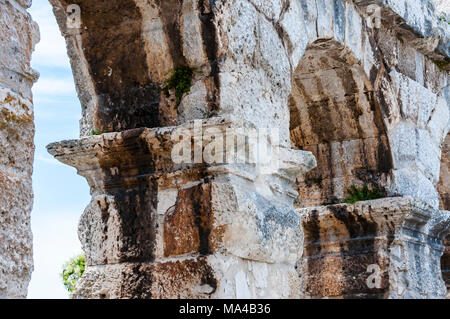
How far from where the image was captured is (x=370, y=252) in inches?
222

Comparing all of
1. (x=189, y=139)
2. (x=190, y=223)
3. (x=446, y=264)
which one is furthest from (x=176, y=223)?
(x=446, y=264)

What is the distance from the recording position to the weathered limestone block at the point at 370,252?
5.53 metres

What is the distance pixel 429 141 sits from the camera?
635 centimetres

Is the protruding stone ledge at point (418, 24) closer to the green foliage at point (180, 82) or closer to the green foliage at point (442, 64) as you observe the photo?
the green foliage at point (442, 64)

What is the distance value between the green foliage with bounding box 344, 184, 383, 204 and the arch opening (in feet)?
0.13

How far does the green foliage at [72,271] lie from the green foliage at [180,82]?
13.6 m

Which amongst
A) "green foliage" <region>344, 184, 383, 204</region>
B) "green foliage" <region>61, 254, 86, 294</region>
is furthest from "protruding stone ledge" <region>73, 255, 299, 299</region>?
"green foliage" <region>61, 254, 86, 294</region>

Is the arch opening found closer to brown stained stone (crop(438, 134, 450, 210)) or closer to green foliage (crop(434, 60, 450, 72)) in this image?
green foliage (crop(434, 60, 450, 72))

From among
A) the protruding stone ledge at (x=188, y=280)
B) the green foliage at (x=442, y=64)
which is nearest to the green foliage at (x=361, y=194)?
the green foliage at (x=442, y=64)

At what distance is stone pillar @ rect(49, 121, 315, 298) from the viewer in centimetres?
339

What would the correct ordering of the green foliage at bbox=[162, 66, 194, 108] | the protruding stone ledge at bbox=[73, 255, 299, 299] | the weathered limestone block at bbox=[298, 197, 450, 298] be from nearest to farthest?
the protruding stone ledge at bbox=[73, 255, 299, 299], the green foliage at bbox=[162, 66, 194, 108], the weathered limestone block at bbox=[298, 197, 450, 298]

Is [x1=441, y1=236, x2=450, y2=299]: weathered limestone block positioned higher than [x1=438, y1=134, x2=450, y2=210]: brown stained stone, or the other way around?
[x1=438, y1=134, x2=450, y2=210]: brown stained stone

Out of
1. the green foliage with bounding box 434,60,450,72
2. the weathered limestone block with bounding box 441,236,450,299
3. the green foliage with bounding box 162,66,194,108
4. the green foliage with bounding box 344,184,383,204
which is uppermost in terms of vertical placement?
the green foliage with bounding box 434,60,450,72

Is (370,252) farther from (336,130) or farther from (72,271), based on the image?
(72,271)
